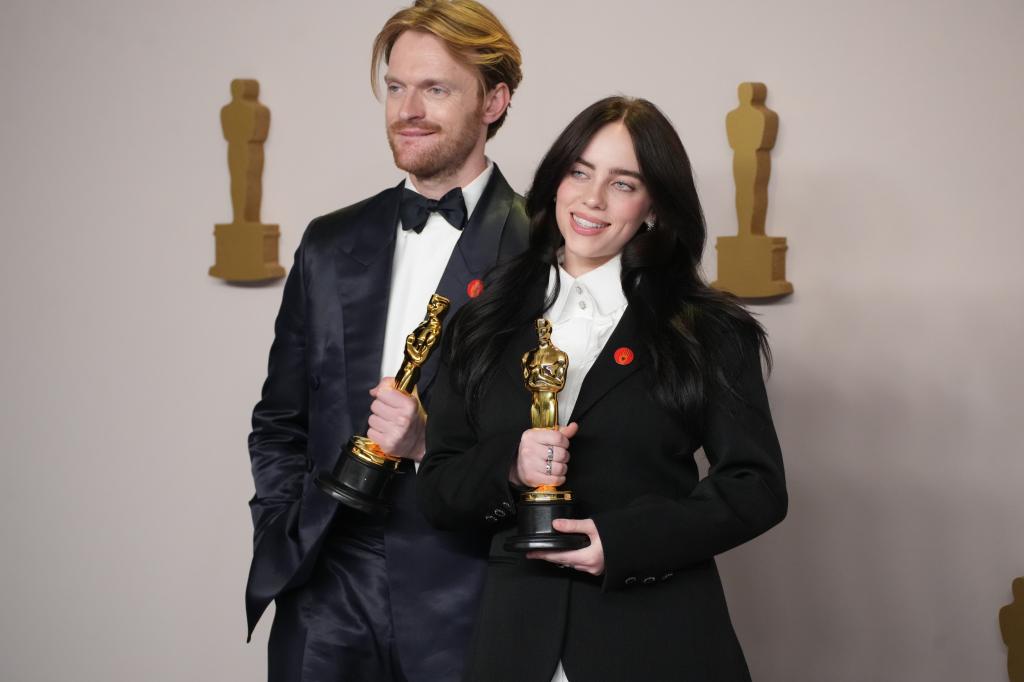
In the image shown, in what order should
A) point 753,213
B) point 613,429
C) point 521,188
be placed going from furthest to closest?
point 521,188, point 753,213, point 613,429

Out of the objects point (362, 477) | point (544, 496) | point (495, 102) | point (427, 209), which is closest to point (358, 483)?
point (362, 477)

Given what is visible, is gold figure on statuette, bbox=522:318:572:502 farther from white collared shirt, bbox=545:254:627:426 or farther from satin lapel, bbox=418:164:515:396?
satin lapel, bbox=418:164:515:396

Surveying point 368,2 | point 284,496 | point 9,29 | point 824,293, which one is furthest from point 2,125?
point 824,293

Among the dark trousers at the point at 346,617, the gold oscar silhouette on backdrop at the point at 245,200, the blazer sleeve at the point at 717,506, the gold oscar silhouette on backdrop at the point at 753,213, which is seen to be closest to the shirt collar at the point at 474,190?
the dark trousers at the point at 346,617

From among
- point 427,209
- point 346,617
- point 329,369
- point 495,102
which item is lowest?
point 346,617

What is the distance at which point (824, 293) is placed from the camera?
4121 mm

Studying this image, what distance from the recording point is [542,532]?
2.07 meters

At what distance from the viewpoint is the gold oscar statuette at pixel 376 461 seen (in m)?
2.46

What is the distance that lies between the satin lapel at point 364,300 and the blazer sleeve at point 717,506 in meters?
0.90

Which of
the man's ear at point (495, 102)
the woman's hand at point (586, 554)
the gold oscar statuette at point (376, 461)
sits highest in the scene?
the man's ear at point (495, 102)

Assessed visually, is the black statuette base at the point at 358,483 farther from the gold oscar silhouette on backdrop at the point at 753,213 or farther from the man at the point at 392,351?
the gold oscar silhouette on backdrop at the point at 753,213

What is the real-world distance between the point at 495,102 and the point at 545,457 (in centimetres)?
120

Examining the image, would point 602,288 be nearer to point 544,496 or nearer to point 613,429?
point 613,429

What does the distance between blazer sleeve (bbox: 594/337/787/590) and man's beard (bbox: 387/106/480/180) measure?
3.18ft
